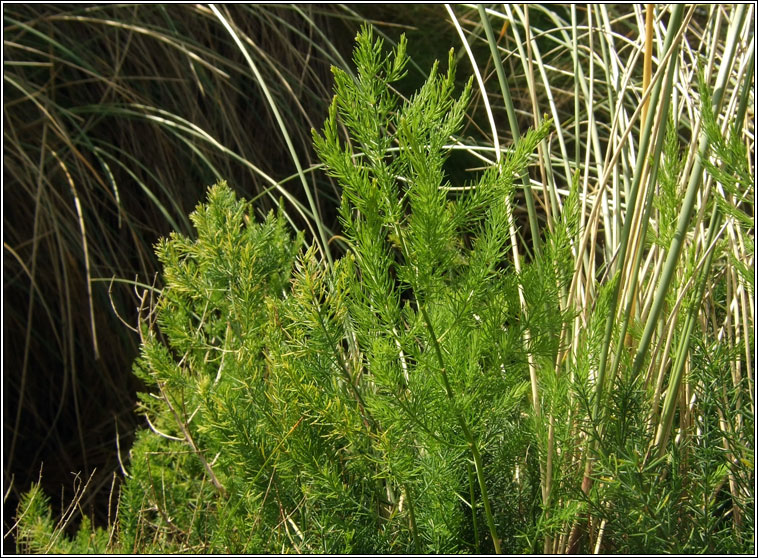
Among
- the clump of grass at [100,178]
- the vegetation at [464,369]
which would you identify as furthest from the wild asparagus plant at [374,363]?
the clump of grass at [100,178]

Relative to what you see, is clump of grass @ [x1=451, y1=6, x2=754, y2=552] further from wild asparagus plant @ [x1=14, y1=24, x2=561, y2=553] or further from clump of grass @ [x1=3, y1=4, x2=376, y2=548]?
clump of grass @ [x1=3, y1=4, x2=376, y2=548]

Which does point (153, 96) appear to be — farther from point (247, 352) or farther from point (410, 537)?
point (410, 537)

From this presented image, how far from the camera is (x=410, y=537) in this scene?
0.79 meters

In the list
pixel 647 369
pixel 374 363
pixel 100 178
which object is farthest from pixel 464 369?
pixel 100 178

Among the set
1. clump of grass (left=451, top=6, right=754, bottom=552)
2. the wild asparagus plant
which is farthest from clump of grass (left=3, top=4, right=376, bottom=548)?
clump of grass (left=451, top=6, right=754, bottom=552)

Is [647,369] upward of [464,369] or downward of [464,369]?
downward

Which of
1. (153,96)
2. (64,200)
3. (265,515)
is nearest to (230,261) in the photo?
(265,515)

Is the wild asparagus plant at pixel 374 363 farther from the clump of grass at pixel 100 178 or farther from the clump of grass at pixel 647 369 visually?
the clump of grass at pixel 100 178

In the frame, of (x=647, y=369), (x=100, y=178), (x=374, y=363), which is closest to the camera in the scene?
(x=374, y=363)

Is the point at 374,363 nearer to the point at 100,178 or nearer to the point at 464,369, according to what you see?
the point at 464,369

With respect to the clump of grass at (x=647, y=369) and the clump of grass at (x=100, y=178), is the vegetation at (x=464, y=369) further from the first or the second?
the clump of grass at (x=100, y=178)

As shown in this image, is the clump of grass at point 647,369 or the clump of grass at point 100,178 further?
the clump of grass at point 100,178

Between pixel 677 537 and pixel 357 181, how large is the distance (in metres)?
0.44

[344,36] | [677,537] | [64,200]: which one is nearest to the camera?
[677,537]
